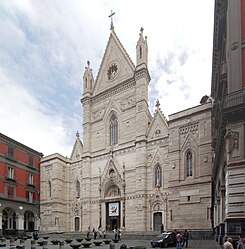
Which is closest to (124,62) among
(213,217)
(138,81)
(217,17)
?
(138,81)

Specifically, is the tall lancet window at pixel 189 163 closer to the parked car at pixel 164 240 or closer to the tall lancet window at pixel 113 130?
the parked car at pixel 164 240

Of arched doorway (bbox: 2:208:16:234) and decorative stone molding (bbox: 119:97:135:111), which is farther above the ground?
decorative stone molding (bbox: 119:97:135:111)

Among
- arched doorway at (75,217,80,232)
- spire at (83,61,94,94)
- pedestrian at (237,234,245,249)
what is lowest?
arched doorway at (75,217,80,232)

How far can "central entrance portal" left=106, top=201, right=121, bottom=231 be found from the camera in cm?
4984

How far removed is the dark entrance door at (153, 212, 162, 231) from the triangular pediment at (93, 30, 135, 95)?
69.3 feet

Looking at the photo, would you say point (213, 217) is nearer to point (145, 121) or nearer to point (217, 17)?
point (145, 121)

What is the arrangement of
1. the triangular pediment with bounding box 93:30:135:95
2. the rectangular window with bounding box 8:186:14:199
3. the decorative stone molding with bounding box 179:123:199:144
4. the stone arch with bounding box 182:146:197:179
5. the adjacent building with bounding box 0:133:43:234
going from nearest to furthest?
the stone arch with bounding box 182:146:197:179
the decorative stone molding with bounding box 179:123:199:144
the adjacent building with bounding box 0:133:43:234
the rectangular window with bounding box 8:186:14:199
the triangular pediment with bounding box 93:30:135:95

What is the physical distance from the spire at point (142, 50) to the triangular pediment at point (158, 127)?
868 centimetres

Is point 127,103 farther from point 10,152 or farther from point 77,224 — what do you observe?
point 77,224

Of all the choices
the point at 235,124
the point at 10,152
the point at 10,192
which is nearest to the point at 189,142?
the point at 235,124

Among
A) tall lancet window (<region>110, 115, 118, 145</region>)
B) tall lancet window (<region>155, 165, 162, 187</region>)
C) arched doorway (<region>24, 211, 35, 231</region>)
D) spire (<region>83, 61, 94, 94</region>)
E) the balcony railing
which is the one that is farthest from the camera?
spire (<region>83, 61, 94, 94</region>)

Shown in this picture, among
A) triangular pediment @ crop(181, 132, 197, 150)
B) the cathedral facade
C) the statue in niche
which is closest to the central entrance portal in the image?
Answer: the cathedral facade

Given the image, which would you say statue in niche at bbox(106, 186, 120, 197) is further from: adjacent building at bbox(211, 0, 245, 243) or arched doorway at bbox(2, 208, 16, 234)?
adjacent building at bbox(211, 0, 245, 243)

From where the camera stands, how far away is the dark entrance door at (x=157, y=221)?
44.0 m
